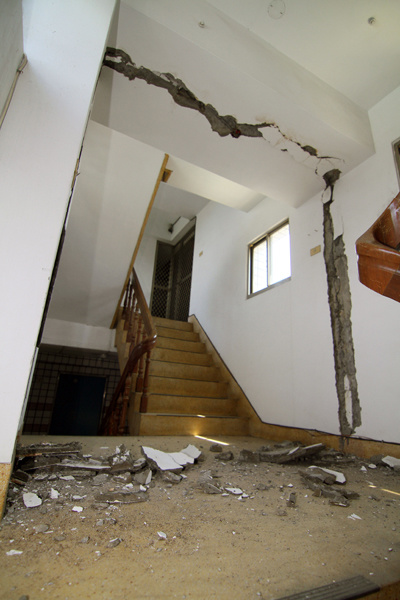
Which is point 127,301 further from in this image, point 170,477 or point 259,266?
point 170,477

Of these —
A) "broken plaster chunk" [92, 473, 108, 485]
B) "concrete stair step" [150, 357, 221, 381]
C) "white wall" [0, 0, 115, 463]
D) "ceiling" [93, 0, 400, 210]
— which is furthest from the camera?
"concrete stair step" [150, 357, 221, 381]

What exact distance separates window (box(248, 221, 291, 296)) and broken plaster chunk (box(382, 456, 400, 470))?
6.89 feet

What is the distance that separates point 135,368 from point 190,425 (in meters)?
0.96

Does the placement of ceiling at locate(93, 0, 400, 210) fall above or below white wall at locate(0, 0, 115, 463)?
above

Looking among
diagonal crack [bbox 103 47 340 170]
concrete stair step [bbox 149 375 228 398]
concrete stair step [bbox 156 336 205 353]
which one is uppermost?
diagonal crack [bbox 103 47 340 170]

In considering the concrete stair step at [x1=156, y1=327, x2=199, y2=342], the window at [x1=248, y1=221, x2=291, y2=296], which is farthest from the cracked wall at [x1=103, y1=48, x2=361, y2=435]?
the concrete stair step at [x1=156, y1=327, x2=199, y2=342]

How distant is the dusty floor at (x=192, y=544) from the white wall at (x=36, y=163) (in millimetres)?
341

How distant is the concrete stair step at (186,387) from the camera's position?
11.9ft

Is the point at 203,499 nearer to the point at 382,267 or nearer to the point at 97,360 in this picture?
the point at 382,267

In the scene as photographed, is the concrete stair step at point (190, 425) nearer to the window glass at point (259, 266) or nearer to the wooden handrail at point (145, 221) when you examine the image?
the window glass at point (259, 266)

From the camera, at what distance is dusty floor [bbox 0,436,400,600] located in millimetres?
722

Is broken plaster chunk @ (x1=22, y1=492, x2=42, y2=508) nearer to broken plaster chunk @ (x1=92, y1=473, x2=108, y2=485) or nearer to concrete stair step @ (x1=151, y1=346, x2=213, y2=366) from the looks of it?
broken plaster chunk @ (x1=92, y1=473, x2=108, y2=485)

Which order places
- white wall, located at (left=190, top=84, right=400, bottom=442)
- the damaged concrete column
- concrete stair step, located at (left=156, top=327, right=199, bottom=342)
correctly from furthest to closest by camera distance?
concrete stair step, located at (left=156, top=327, right=199, bottom=342), the damaged concrete column, white wall, located at (left=190, top=84, right=400, bottom=442)

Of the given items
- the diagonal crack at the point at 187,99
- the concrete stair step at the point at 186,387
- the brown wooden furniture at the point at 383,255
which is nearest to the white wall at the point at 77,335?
the concrete stair step at the point at 186,387
